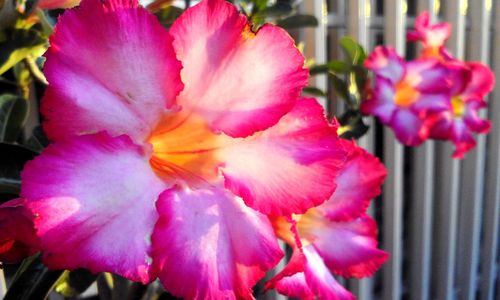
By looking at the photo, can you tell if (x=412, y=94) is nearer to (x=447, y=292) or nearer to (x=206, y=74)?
(x=206, y=74)

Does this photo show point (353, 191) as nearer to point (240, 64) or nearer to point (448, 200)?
point (240, 64)

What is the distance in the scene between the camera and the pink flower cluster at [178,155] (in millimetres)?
276

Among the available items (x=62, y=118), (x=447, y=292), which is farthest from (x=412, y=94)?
(x=447, y=292)

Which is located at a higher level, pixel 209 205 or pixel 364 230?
pixel 209 205

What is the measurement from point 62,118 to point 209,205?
98 mm

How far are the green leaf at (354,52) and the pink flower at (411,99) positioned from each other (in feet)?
0.38

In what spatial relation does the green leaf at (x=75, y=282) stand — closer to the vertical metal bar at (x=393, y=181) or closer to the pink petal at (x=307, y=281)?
the pink petal at (x=307, y=281)

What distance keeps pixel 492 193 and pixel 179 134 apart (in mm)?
2329

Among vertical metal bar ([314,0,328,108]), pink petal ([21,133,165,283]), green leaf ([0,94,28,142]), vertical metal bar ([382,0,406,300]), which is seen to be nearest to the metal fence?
vertical metal bar ([382,0,406,300])

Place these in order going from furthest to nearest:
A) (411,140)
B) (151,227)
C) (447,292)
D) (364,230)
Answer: (447,292) < (411,140) < (364,230) < (151,227)

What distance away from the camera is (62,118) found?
0.29 metres

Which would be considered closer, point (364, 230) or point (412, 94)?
point (364, 230)

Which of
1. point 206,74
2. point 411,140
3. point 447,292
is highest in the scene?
point 206,74

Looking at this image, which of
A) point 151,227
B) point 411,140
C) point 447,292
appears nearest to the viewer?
point 151,227
